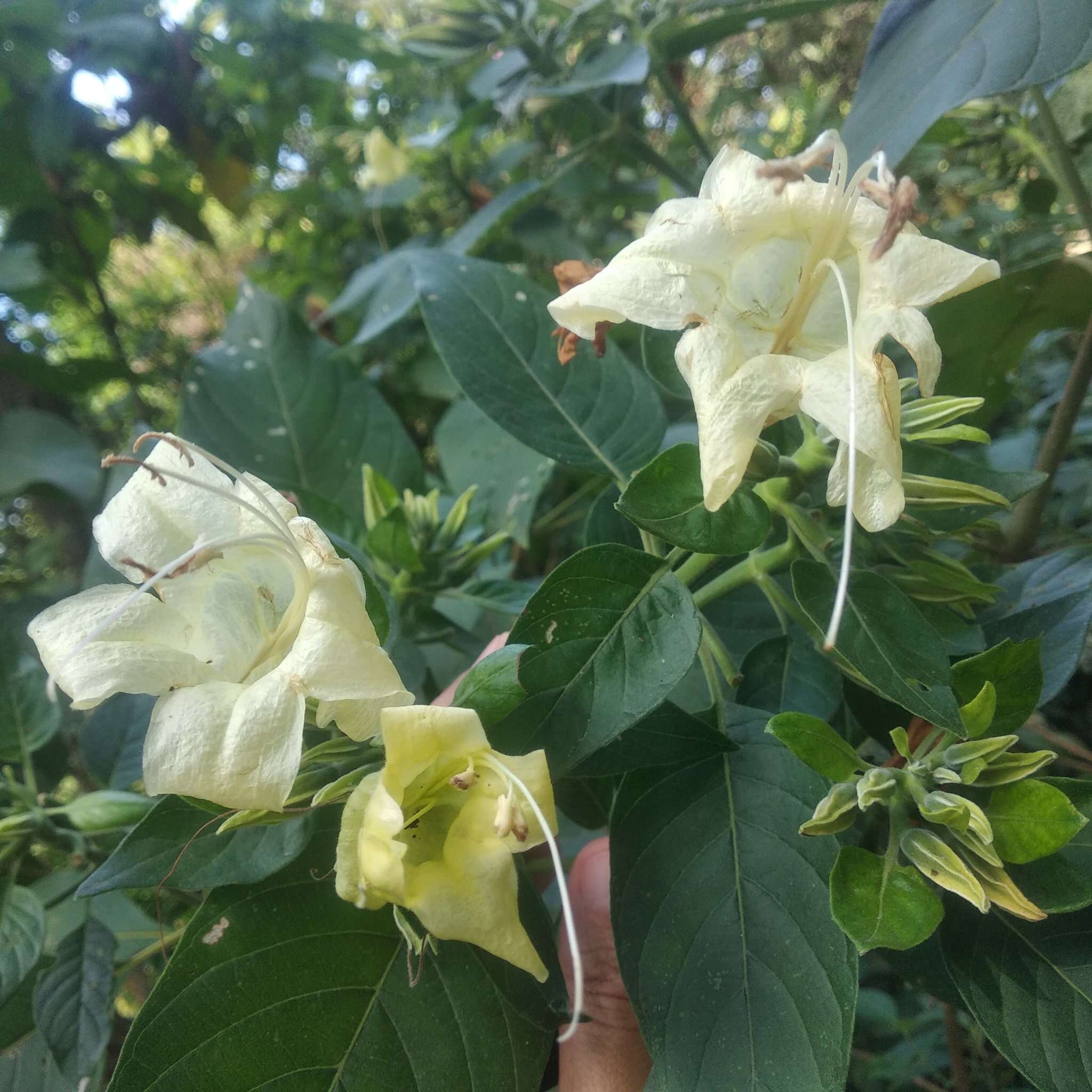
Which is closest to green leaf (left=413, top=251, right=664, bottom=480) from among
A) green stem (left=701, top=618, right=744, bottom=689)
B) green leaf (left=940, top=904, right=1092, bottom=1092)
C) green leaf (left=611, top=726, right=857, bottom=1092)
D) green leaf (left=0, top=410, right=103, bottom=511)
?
green stem (left=701, top=618, right=744, bottom=689)

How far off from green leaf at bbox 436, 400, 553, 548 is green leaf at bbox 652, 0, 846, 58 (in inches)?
17.8

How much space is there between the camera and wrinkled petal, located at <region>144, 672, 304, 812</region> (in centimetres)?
32

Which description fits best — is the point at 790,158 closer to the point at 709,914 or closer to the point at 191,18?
the point at 709,914

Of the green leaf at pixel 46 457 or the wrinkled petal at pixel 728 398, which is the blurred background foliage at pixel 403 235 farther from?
the wrinkled petal at pixel 728 398

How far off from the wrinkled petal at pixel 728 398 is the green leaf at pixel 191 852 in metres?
0.30

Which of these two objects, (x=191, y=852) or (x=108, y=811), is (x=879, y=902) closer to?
(x=191, y=852)

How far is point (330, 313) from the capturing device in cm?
A: 105

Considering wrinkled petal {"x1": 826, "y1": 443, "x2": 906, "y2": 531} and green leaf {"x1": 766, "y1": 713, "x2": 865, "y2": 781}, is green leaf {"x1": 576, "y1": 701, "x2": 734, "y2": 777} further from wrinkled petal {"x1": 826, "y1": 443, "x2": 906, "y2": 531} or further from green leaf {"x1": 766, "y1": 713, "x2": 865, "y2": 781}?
wrinkled petal {"x1": 826, "y1": 443, "x2": 906, "y2": 531}

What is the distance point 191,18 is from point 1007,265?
4.36 ft

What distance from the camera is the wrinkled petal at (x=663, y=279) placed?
0.37 meters

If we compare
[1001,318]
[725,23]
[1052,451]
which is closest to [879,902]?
[1052,451]

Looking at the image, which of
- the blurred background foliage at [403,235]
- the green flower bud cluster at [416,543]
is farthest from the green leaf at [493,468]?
the green flower bud cluster at [416,543]

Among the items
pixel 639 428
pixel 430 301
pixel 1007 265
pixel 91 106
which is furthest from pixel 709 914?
pixel 91 106

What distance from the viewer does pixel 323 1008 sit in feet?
1.41
